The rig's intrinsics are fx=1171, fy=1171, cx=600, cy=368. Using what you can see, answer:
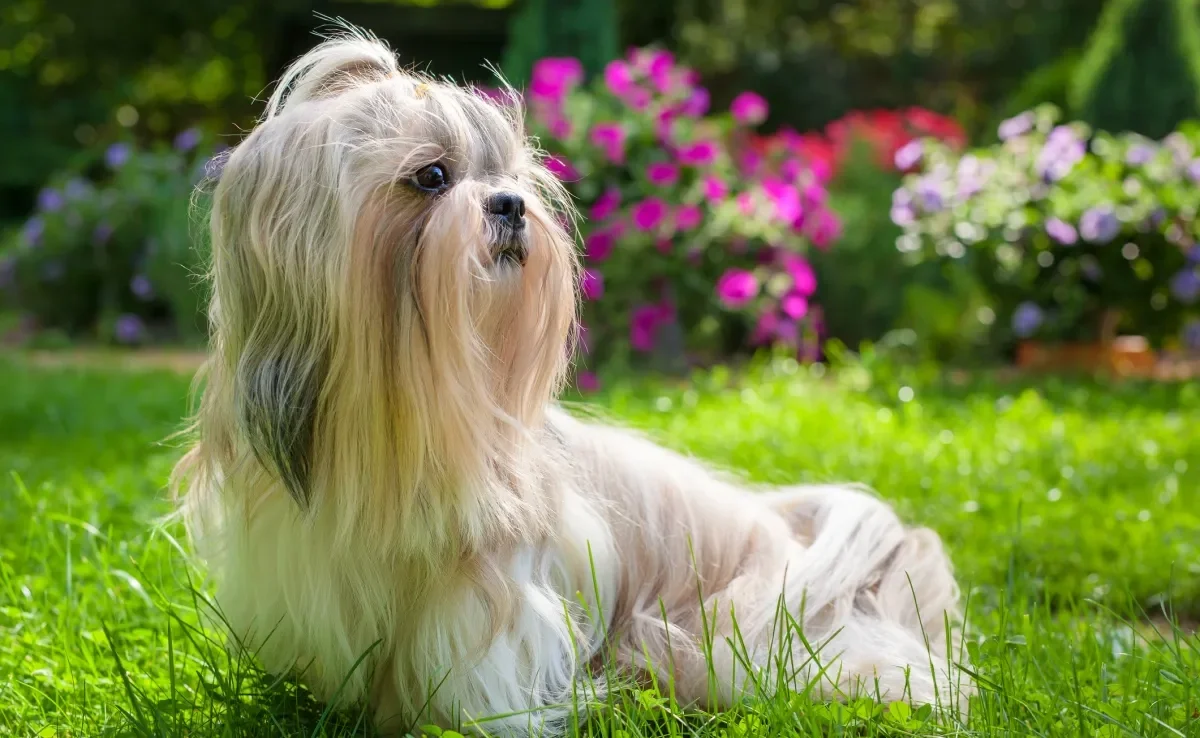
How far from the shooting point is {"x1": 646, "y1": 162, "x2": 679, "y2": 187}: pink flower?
666 centimetres

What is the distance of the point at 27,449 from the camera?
5.04 metres

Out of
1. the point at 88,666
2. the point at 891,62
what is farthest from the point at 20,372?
the point at 891,62

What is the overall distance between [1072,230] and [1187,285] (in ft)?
2.15

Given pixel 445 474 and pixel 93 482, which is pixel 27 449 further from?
pixel 445 474

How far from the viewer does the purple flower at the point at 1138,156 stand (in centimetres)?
662

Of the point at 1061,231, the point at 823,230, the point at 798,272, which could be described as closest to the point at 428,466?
the point at 798,272

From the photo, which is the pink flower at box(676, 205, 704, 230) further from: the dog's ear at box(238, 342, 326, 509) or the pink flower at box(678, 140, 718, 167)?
the dog's ear at box(238, 342, 326, 509)

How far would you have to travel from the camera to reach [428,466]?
206 cm

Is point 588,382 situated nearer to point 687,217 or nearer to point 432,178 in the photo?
point 687,217

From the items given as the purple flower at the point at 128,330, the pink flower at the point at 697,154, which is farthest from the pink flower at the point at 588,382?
the purple flower at the point at 128,330

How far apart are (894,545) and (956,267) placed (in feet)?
15.6

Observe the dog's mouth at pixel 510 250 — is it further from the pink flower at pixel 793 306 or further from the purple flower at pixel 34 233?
the purple flower at pixel 34 233

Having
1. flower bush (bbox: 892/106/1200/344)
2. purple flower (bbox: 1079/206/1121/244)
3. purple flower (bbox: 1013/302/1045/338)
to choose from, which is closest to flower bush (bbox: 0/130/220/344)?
flower bush (bbox: 892/106/1200/344)

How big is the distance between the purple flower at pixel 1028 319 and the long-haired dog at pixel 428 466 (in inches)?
180
